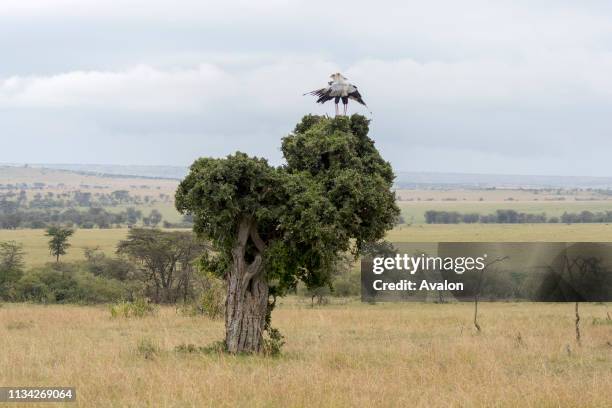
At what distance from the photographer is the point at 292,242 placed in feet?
50.7

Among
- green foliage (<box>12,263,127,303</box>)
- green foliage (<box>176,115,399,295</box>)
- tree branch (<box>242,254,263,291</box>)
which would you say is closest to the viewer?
green foliage (<box>176,115,399,295</box>)

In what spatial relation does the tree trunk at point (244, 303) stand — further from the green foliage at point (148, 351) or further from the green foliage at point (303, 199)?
the green foliage at point (148, 351)

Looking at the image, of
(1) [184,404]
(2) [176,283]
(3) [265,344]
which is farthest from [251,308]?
(2) [176,283]

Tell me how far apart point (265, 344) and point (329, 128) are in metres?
4.52

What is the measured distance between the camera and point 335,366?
48.8 ft

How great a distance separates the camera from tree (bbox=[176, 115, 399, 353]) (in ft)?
49.5

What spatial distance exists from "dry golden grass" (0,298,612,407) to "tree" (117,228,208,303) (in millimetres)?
17164

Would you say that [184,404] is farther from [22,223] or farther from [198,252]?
[22,223]

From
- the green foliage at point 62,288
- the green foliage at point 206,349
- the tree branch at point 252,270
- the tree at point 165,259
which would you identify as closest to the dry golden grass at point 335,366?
the green foliage at point 206,349

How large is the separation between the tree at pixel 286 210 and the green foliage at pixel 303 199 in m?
0.02

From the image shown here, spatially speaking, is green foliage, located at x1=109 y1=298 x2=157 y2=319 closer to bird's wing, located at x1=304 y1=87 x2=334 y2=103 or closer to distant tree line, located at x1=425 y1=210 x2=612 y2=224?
bird's wing, located at x1=304 y1=87 x2=334 y2=103

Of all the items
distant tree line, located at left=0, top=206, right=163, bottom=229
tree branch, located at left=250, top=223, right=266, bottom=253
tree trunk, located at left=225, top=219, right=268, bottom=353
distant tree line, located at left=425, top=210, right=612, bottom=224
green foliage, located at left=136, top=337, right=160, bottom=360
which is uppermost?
distant tree line, located at left=425, top=210, right=612, bottom=224

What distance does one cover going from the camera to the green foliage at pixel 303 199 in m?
15.1

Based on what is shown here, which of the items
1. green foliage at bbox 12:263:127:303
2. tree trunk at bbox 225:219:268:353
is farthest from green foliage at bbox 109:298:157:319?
tree trunk at bbox 225:219:268:353
